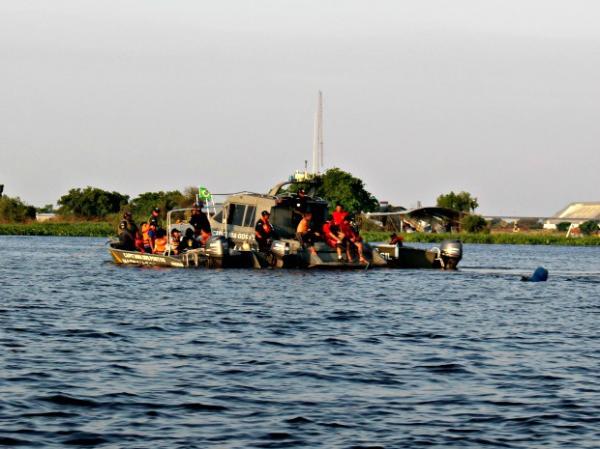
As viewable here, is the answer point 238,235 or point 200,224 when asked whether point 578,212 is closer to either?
point 200,224

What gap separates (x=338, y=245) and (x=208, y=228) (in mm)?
5523

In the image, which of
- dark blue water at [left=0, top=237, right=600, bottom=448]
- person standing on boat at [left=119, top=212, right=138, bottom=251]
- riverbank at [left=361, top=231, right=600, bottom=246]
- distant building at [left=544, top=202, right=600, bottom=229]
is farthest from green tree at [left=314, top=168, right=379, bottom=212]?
dark blue water at [left=0, top=237, right=600, bottom=448]

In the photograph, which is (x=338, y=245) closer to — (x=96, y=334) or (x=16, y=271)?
(x=16, y=271)

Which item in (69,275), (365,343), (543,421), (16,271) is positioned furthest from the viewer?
(16,271)

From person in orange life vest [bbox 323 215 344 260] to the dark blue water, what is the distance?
28.7 ft

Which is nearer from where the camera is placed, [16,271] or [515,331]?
[515,331]

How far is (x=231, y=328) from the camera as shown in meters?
21.4

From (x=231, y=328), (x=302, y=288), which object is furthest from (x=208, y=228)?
(x=231, y=328)

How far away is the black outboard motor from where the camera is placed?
42.6m

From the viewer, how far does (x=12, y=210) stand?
118m

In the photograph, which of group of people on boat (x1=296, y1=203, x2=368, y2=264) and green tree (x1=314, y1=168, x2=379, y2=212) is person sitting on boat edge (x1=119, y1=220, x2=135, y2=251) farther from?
green tree (x1=314, y1=168, x2=379, y2=212)

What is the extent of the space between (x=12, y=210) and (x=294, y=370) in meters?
106

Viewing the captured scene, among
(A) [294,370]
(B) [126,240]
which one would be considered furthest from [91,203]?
(A) [294,370]

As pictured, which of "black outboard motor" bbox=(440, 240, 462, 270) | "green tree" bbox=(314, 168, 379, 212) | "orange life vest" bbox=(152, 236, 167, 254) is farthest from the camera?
"green tree" bbox=(314, 168, 379, 212)
